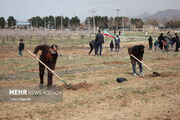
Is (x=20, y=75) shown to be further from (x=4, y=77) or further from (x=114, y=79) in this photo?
(x=114, y=79)

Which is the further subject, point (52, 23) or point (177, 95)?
point (52, 23)

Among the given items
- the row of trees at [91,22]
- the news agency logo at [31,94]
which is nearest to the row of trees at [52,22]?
the row of trees at [91,22]

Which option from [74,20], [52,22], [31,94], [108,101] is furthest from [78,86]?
[52,22]

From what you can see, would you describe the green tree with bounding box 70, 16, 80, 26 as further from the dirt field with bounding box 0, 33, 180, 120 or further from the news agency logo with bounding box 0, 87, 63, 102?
the news agency logo with bounding box 0, 87, 63, 102

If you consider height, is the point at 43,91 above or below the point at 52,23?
below

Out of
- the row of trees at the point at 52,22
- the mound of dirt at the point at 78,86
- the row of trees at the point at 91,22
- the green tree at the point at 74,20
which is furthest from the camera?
the row of trees at the point at 52,22

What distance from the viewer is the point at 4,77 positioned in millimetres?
13547

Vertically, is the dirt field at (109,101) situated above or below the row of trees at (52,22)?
below

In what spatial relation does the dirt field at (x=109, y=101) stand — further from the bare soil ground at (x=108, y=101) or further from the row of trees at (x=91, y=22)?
the row of trees at (x=91, y=22)

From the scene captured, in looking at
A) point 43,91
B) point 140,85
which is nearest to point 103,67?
point 140,85

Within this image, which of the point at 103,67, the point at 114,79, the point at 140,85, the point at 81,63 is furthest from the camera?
the point at 81,63

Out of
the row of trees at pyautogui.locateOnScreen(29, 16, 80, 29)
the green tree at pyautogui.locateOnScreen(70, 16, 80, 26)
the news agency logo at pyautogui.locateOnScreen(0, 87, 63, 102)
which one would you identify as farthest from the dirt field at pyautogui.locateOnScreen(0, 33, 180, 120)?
the row of trees at pyautogui.locateOnScreen(29, 16, 80, 29)

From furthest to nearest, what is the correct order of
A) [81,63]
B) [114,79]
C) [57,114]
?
[81,63] → [114,79] → [57,114]

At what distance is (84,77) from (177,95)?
15.8ft
